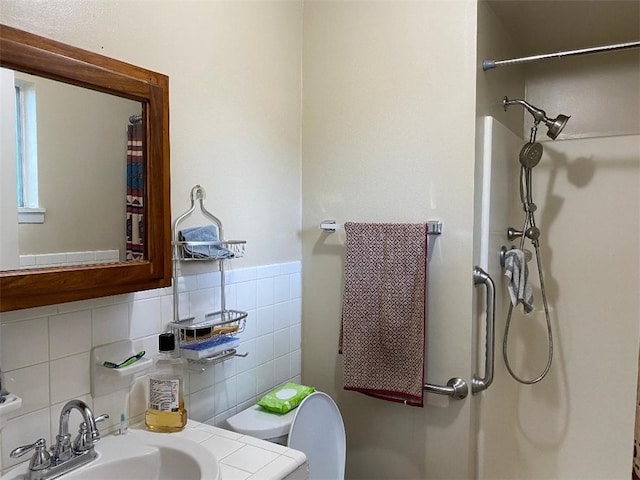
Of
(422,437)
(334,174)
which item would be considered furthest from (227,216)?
(422,437)

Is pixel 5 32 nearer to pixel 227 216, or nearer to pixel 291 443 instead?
pixel 227 216

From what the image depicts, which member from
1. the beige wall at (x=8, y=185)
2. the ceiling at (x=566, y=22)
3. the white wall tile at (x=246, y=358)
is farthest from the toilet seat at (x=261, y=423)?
the ceiling at (x=566, y=22)

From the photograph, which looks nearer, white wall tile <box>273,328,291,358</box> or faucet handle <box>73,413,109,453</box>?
faucet handle <box>73,413,109,453</box>

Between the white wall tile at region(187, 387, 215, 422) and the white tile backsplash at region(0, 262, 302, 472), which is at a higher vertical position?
the white tile backsplash at region(0, 262, 302, 472)

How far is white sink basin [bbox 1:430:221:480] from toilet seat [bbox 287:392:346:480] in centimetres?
42

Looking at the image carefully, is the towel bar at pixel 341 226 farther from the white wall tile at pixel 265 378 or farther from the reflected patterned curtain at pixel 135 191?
the reflected patterned curtain at pixel 135 191

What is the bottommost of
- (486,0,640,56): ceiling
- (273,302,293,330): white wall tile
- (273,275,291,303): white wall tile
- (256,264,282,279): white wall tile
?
(273,302,293,330): white wall tile

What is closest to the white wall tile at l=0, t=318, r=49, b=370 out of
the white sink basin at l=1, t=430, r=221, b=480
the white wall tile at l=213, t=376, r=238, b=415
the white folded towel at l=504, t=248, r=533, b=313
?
the white sink basin at l=1, t=430, r=221, b=480

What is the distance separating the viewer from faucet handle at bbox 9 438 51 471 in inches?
39.8

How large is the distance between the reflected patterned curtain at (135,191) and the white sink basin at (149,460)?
1.51 ft

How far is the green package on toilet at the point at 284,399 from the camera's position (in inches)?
63.4

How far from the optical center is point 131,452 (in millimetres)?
1159

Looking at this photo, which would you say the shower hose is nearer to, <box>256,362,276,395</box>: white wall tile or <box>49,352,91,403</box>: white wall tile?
<box>256,362,276,395</box>: white wall tile

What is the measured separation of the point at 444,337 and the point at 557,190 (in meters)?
1.12
